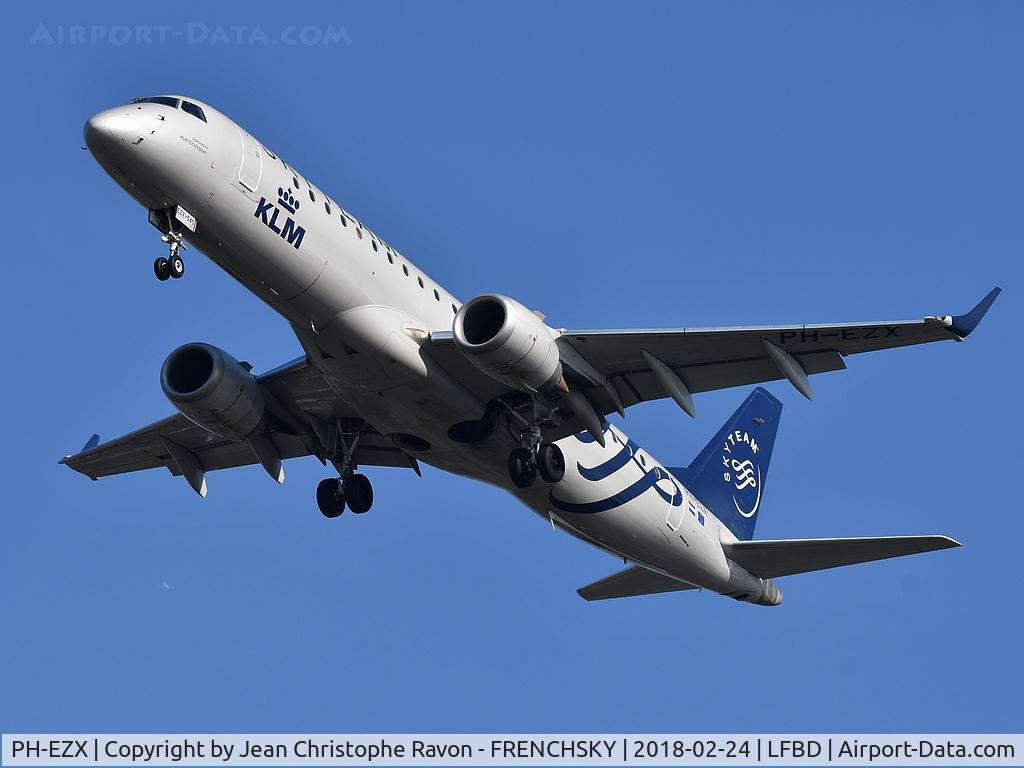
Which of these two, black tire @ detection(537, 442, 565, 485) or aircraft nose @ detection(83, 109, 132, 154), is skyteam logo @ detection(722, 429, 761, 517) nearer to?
black tire @ detection(537, 442, 565, 485)

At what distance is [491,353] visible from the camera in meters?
26.7

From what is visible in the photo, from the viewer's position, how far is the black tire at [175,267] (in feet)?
84.8

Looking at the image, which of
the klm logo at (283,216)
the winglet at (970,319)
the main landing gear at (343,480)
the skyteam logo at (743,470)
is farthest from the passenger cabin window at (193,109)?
the skyteam logo at (743,470)

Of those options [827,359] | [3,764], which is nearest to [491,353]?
[827,359]

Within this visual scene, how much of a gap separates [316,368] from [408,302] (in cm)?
220

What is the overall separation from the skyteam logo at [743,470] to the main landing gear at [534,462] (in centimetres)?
902

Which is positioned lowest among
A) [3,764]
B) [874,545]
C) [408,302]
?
[3,764]

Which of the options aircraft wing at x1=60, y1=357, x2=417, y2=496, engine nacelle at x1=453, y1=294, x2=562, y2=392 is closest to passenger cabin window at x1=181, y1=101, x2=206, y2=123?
engine nacelle at x1=453, y1=294, x2=562, y2=392

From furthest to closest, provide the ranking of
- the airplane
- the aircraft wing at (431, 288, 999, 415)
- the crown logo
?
the aircraft wing at (431, 288, 999, 415) < the crown logo < the airplane

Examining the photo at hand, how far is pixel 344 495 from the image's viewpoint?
32562 mm

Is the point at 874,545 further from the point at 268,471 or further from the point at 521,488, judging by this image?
the point at 268,471

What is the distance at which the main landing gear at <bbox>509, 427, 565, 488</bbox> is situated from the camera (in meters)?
29.7

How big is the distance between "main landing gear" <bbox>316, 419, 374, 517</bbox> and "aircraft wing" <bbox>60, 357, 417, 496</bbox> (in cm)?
24

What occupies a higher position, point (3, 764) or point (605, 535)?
point (605, 535)
